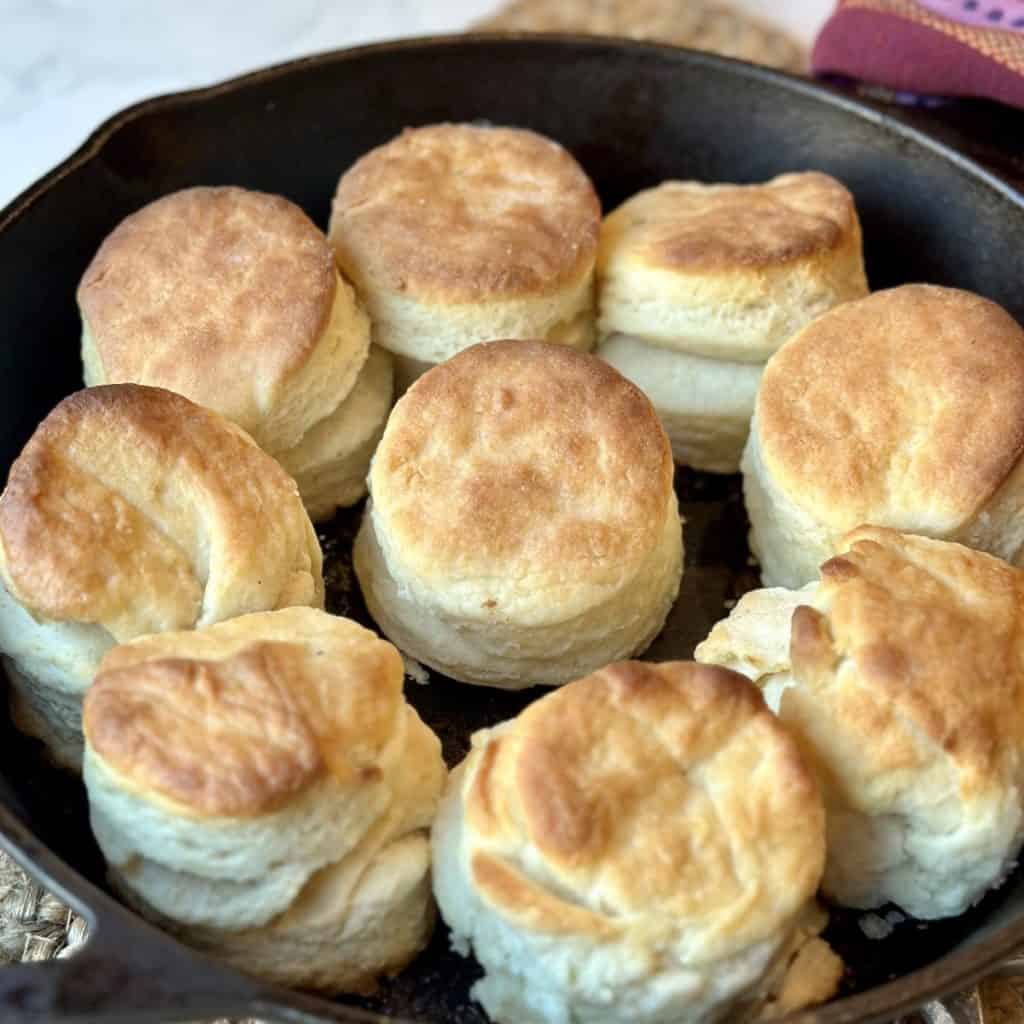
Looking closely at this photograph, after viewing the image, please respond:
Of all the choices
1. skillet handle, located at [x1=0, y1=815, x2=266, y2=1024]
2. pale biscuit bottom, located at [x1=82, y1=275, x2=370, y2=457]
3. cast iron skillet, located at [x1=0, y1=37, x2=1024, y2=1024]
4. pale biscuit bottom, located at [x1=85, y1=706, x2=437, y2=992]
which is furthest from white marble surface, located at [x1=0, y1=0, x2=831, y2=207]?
skillet handle, located at [x1=0, y1=815, x2=266, y2=1024]

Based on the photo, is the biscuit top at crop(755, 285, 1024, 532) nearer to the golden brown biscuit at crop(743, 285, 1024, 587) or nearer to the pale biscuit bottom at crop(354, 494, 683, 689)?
the golden brown biscuit at crop(743, 285, 1024, 587)

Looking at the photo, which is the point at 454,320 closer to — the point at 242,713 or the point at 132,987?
the point at 242,713

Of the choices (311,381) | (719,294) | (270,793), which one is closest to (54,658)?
(270,793)

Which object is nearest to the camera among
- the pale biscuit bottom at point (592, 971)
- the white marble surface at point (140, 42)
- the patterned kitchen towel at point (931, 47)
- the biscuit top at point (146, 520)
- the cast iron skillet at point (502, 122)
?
the pale biscuit bottom at point (592, 971)

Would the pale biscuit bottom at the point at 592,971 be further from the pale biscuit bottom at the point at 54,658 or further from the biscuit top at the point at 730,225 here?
the biscuit top at the point at 730,225

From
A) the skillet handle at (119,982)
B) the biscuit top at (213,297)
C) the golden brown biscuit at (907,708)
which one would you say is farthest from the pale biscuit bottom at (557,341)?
the skillet handle at (119,982)

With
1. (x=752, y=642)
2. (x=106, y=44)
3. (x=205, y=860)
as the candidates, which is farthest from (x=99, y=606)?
(x=106, y=44)

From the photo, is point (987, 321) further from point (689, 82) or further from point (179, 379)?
point (179, 379)
